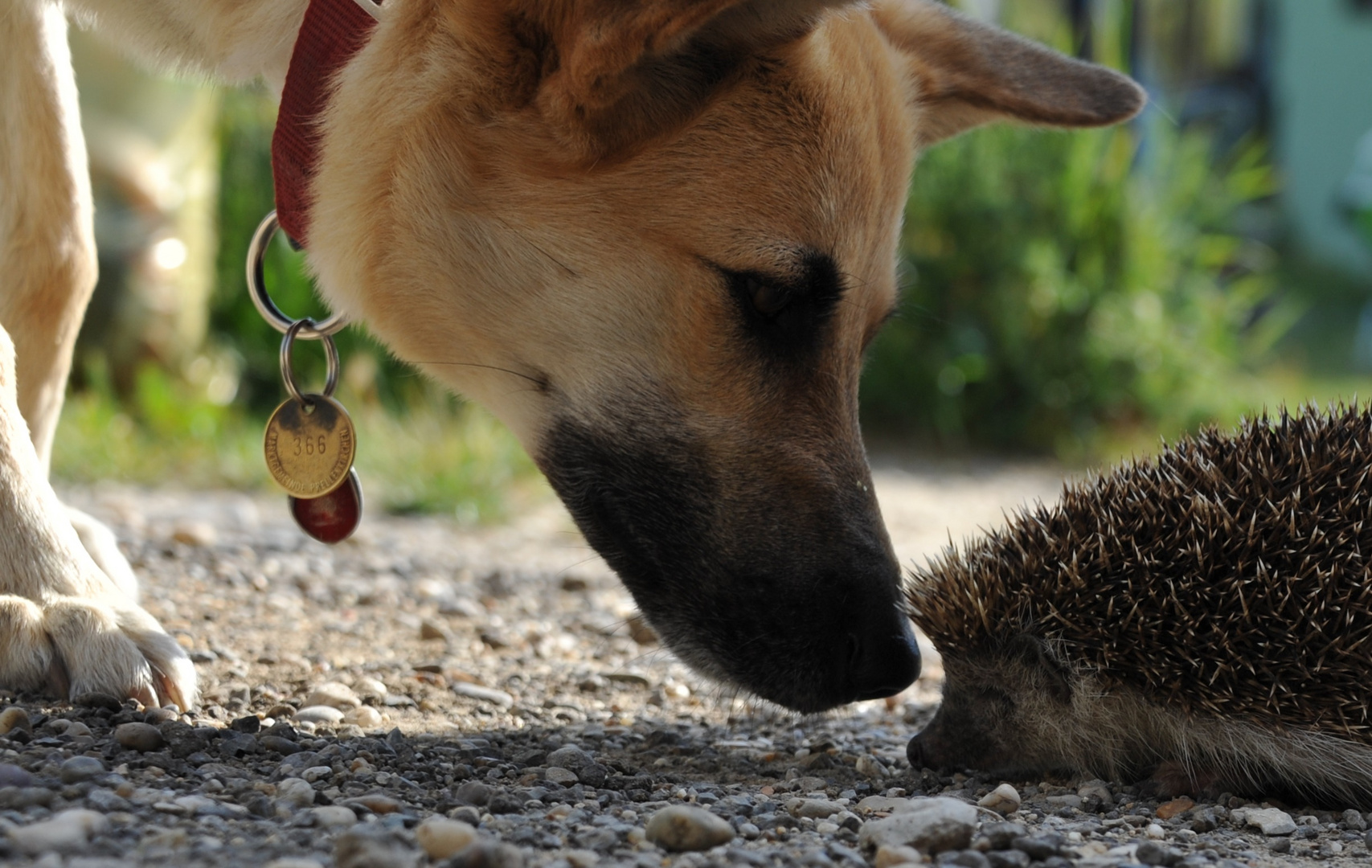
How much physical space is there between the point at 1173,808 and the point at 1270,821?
8.9 inches

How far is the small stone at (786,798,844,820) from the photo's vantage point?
2.70 metres

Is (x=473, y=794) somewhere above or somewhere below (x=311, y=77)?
below

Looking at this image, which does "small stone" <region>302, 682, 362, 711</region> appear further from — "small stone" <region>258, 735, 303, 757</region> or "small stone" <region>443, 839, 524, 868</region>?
"small stone" <region>443, 839, 524, 868</region>

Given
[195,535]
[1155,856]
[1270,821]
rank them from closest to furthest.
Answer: [1155,856]
[1270,821]
[195,535]

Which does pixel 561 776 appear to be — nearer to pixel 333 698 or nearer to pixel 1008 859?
pixel 333 698

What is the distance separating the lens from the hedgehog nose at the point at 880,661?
10.2 feet

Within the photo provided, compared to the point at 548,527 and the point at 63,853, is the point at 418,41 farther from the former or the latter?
the point at 548,527

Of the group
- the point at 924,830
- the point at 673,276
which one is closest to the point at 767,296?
the point at 673,276

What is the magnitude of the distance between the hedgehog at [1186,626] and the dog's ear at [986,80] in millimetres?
1076

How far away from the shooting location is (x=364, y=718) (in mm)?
3258

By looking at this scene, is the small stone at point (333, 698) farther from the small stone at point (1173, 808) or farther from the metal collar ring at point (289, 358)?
the small stone at point (1173, 808)

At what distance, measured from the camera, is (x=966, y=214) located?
30.9ft

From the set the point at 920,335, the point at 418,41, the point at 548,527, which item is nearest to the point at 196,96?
the point at 548,527

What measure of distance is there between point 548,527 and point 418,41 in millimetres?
4207
